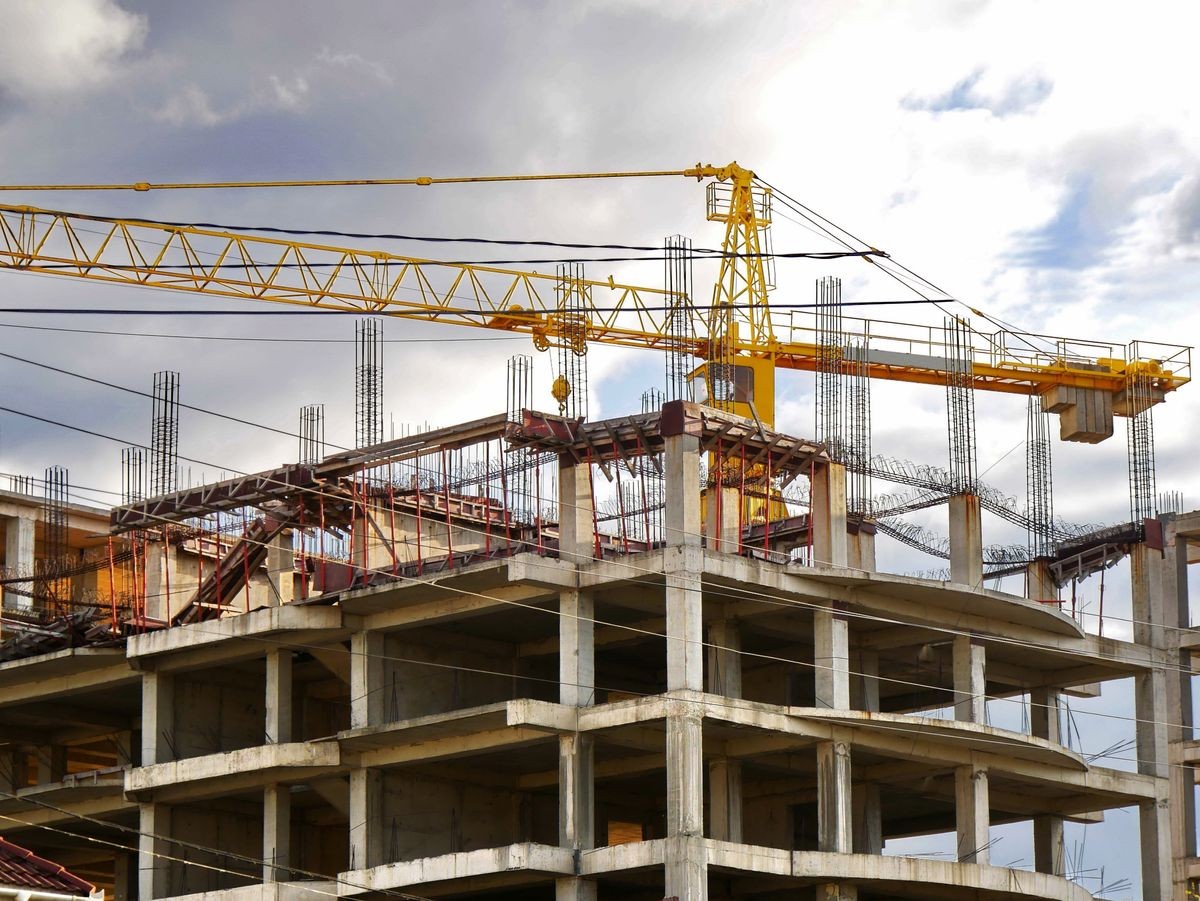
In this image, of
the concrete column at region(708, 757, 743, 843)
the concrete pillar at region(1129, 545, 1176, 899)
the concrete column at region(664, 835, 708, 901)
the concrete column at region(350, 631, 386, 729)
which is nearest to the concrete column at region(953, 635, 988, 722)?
the concrete column at region(708, 757, 743, 843)

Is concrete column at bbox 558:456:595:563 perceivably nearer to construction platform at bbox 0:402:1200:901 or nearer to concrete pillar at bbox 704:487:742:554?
construction platform at bbox 0:402:1200:901

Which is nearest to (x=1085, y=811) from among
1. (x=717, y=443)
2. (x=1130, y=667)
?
(x=1130, y=667)

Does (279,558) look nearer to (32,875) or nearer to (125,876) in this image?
(125,876)

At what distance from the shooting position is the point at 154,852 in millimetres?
70375

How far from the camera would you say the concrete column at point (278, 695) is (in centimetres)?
6850

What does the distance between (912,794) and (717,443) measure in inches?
644

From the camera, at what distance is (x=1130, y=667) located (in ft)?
253

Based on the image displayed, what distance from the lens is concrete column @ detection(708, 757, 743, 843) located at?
6688 cm

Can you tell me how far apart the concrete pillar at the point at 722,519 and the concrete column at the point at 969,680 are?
7.74 m

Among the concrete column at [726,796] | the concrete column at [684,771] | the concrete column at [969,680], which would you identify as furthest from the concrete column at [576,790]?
the concrete column at [969,680]

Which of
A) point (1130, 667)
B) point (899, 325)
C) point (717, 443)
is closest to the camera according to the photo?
point (717, 443)

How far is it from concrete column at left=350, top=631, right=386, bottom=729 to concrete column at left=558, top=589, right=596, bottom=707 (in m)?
6.30

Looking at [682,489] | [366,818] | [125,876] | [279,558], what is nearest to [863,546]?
[682,489]

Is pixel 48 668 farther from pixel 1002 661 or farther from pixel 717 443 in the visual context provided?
pixel 1002 661
